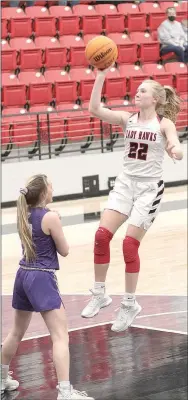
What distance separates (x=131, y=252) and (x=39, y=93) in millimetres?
10171

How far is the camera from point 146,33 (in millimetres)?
18062

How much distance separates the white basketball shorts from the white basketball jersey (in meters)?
0.05

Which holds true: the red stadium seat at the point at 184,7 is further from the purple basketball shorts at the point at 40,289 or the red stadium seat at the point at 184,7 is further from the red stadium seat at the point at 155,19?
the purple basketball shorts at the point at 40,289

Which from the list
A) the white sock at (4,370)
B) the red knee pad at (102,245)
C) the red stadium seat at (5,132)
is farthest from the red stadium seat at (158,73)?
the red knee pad at (102,245)

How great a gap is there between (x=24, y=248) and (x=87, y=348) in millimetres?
3641

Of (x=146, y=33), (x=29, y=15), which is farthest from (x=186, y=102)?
(x=29, y=15)

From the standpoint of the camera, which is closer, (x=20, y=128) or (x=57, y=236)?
(x=57, y=236)

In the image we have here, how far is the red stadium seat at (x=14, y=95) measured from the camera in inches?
600

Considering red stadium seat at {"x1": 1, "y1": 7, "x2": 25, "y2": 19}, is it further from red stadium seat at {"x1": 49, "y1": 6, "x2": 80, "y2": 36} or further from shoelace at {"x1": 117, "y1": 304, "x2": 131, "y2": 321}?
shoelace at {"x1": 117, "y1": 304, "x2": 131, "y2": 321}

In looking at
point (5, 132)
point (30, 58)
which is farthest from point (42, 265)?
point (30, 58)

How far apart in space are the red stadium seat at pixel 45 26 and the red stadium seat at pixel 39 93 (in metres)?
1.68

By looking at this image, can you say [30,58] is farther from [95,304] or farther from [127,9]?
[95,304]

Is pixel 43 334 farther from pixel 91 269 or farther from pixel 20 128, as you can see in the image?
pixel 20 128

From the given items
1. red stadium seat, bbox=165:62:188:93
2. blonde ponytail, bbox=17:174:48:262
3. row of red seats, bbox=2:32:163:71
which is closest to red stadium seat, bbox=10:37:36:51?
row of red seats, bbox=2:32:163:71
